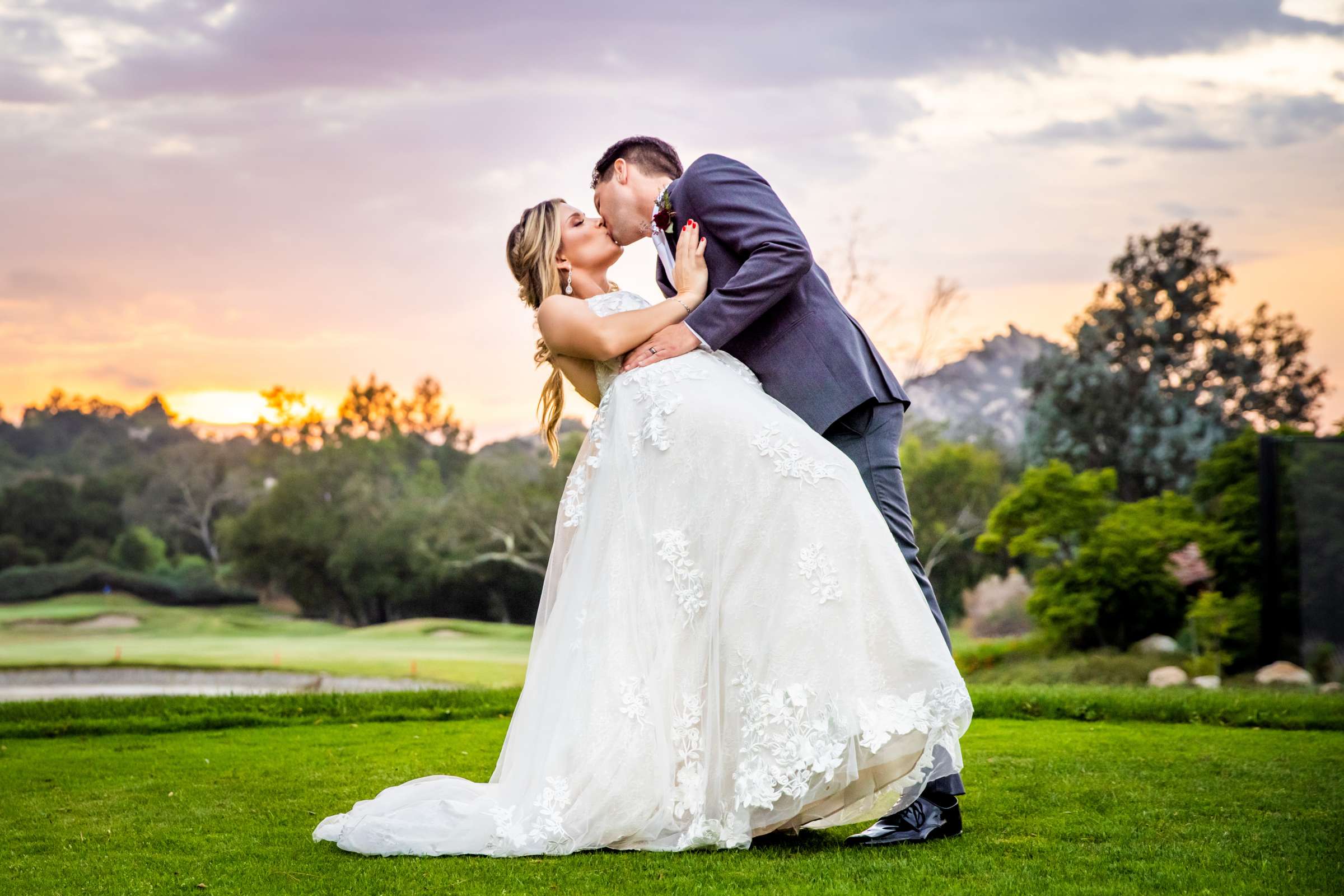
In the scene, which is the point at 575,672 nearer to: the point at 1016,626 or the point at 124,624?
the point at 124,624

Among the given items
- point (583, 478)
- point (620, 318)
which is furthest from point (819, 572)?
point (620, 318)

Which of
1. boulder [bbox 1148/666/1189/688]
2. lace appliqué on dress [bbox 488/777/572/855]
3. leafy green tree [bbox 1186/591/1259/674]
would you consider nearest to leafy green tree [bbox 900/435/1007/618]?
leafy green tree [bbox 1186/591/1259/674]

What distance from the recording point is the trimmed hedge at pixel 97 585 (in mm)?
21484

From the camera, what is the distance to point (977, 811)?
3.40 meters

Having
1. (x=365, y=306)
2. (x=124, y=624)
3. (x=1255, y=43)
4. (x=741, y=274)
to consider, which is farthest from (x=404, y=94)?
(x=741, y=274)

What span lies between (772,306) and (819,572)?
0.82 metres

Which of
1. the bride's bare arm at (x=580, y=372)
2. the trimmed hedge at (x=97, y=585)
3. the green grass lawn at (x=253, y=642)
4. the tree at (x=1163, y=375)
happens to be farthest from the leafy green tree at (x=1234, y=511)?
the trimmed hedge at (x=97, y=585)

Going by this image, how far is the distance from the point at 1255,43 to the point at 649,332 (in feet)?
59.5

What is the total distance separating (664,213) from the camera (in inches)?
136

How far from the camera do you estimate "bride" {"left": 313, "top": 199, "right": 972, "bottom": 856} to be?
9.36 feet

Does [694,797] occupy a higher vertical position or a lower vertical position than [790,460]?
lower

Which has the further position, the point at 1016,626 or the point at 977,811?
the point at 1016,626

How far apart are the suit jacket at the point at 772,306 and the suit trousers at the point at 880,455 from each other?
61 mm

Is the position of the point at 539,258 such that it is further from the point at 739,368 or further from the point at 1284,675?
the point at 1284,675
